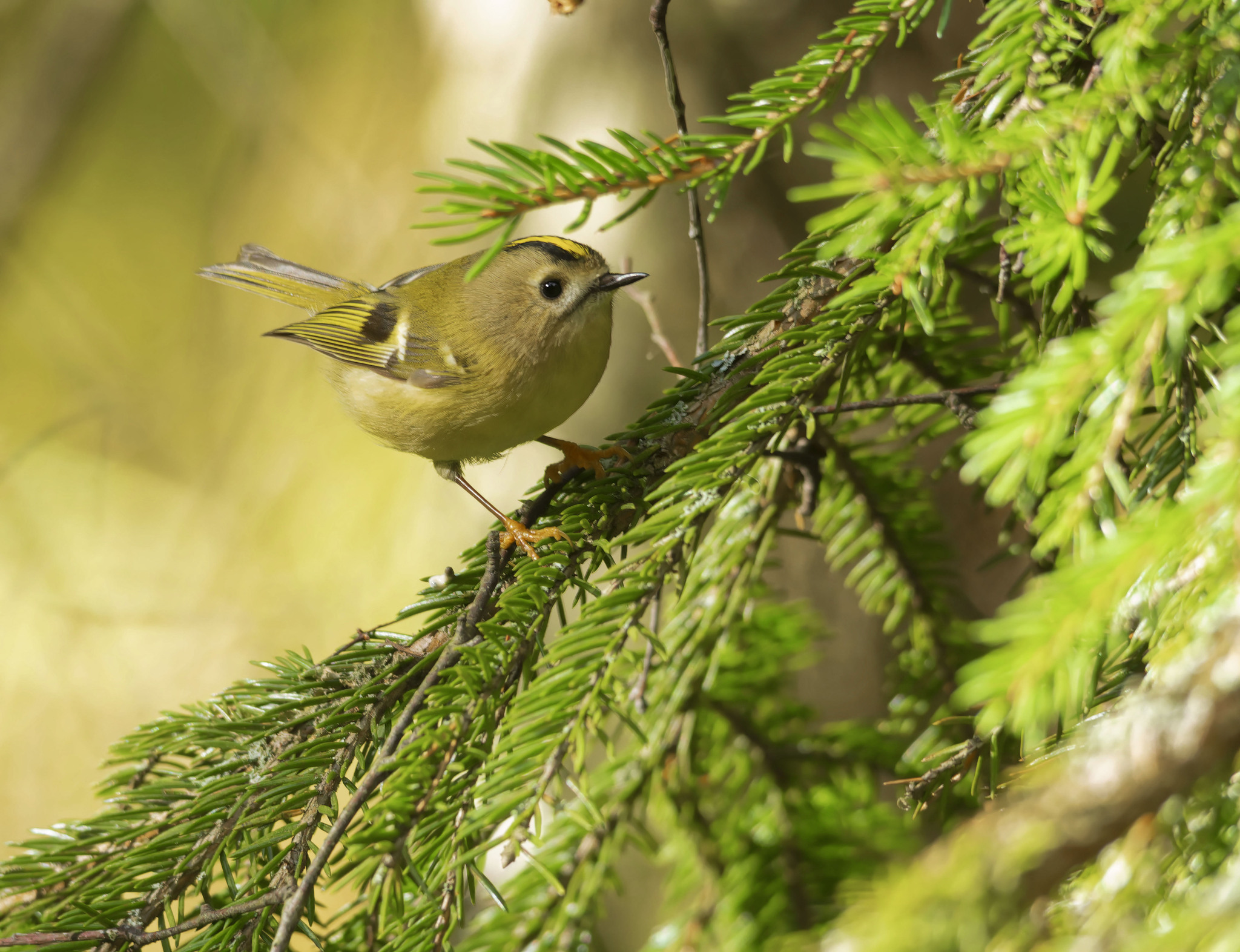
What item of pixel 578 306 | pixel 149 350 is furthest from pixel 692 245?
pixel 149 350

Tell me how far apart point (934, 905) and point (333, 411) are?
2.68 meters

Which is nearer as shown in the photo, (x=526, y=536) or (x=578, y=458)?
(x=526, y=536)

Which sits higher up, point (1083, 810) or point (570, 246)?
point (570, 246)

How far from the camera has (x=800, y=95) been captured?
762 millimetres

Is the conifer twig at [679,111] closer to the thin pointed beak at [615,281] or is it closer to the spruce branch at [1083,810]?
the thin pointed beak at [615,281]

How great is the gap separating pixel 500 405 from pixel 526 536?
436 mm

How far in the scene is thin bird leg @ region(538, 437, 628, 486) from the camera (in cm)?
99

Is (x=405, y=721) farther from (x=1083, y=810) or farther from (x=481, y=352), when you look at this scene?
(x=481, y=352)

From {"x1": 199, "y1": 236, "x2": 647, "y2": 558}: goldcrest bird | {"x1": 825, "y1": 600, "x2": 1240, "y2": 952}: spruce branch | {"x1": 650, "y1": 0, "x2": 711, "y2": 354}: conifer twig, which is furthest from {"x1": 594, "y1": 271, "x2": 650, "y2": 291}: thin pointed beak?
{"x1": 825, "y1": 600, "x2": 1240, "y2": 952}: spruce branch

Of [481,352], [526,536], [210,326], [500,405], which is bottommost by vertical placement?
[526,536]

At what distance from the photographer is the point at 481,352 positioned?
140 cm

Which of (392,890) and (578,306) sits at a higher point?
(578,306)

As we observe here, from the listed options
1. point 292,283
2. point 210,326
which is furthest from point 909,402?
point 210,326

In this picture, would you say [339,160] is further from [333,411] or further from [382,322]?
A: [382,322]
